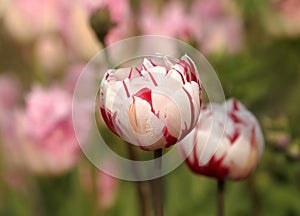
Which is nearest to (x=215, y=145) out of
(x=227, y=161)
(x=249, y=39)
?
(x=227, y=161)

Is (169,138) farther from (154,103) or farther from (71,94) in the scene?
(71,94)

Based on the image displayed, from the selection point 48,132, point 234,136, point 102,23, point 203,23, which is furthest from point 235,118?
point 203,23

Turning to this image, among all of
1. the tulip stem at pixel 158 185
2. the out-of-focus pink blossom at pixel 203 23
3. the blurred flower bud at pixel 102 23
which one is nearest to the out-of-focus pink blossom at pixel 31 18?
the out-of-focus pink blossom at pixel 203 23

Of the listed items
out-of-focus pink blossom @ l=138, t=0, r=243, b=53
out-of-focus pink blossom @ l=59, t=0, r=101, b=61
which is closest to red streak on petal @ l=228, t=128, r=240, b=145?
out-of-focus pink blossom @ l=138, t=0, r=243, b=53

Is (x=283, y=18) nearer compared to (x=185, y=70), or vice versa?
(x=185, y=70)

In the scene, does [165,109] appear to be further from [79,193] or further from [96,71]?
[79,193]

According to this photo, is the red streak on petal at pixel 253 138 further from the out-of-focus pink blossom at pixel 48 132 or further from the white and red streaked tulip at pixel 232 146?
the out-of-focus pink blossom at pixel 48 132

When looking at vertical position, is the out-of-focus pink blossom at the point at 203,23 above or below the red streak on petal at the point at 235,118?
below
